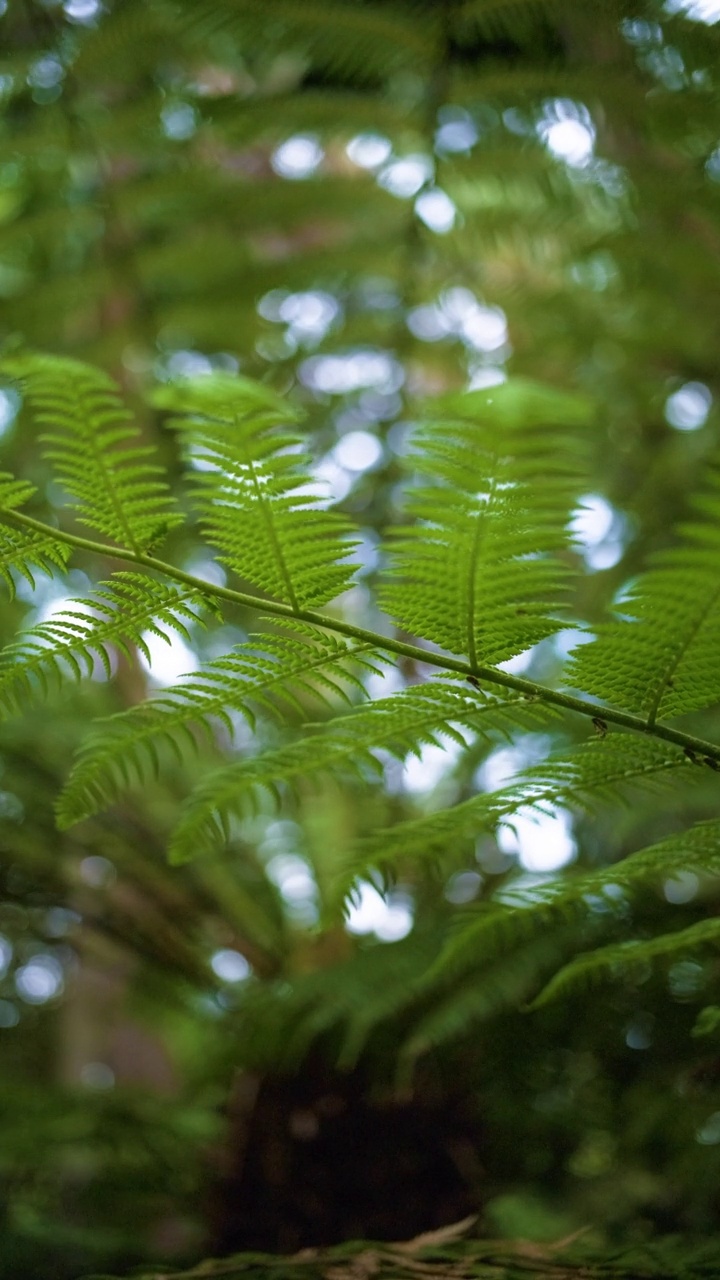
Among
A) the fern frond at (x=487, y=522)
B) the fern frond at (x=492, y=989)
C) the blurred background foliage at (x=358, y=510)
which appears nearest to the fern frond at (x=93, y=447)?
the fern frond at (x=487, y=522)

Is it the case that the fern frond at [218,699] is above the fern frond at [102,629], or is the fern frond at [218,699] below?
below

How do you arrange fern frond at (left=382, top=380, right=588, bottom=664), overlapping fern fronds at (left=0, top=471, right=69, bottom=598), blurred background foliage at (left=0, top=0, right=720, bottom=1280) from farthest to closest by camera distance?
1. blurred background foliage at (left=0, top=0, right=720, bottom=1280)
2. overlapping fern fronds at (left=0, top=471, right=69, bottom=598)
3. fern frond at (left=382, top=380, right=588, bottom=664)

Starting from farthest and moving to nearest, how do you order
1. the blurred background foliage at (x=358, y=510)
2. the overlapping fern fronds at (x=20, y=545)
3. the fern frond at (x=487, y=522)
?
the blurred background foliage at (x=358, y=510)
the overlapping fern fronds at (x=20, y=545)
the fern frond at (x=487, y=522)

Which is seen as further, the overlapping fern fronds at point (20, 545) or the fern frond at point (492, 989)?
the fern frond at point (492, 989)

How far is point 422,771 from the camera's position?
1.79 m

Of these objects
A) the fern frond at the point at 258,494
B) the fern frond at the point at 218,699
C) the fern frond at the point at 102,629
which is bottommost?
the fern frond at the point at 218,699

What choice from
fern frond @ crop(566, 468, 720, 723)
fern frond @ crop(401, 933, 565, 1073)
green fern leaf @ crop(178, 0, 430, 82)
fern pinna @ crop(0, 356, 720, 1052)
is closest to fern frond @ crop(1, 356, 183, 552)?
fern pinna @ crop(0, 356, 720, 1052)

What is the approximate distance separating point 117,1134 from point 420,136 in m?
1.44

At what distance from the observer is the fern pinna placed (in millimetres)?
476

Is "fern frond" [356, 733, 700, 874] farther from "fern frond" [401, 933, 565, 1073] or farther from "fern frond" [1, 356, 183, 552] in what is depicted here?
"fern frond" [401, 933, 565, 1073]

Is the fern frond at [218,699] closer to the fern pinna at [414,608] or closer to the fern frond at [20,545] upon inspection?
the fern pinna at [414,608]

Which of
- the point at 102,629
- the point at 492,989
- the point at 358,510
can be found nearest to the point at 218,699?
the point at 102,629

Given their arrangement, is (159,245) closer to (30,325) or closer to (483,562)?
(30,325)

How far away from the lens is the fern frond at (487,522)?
431 mm
